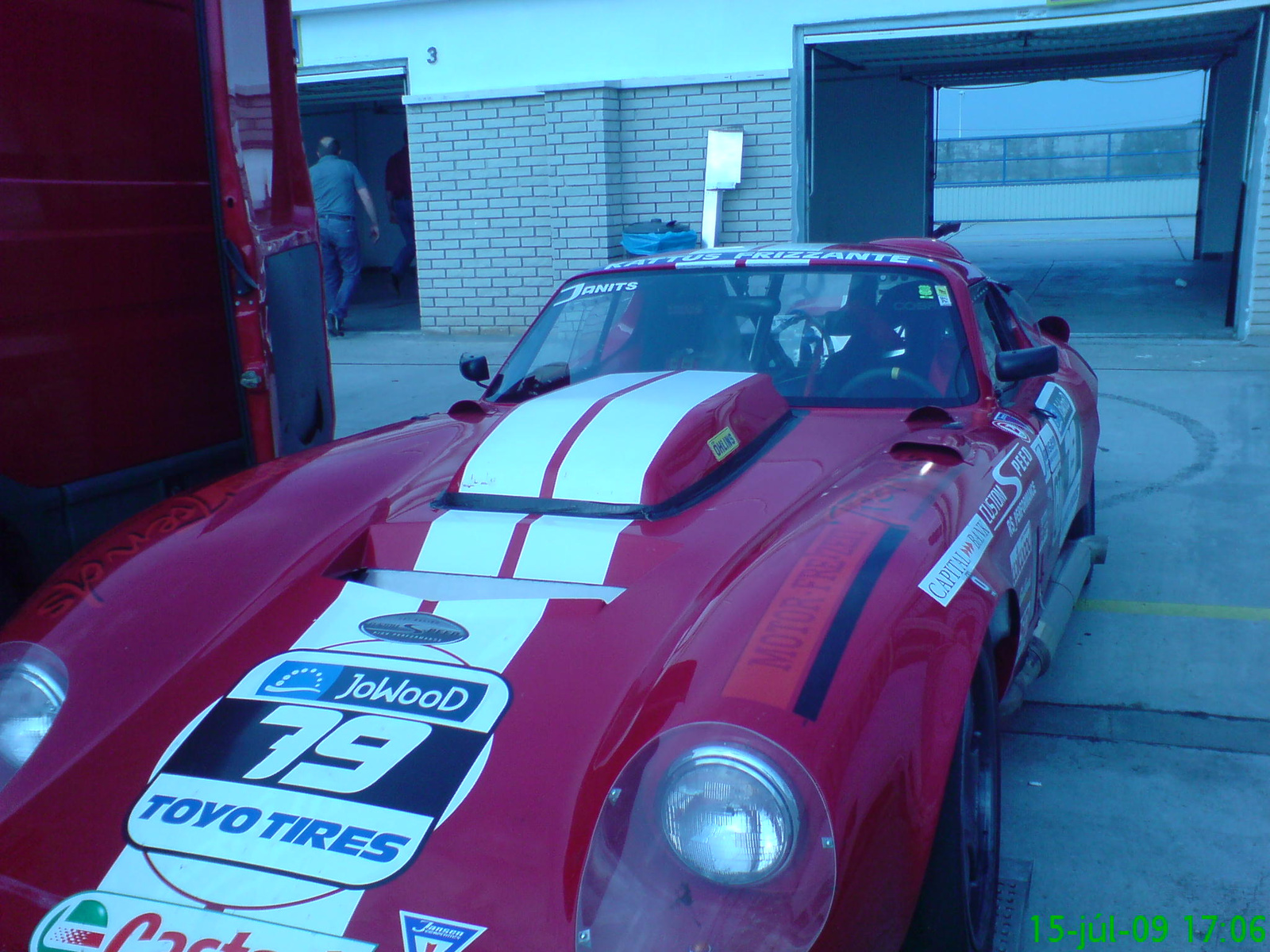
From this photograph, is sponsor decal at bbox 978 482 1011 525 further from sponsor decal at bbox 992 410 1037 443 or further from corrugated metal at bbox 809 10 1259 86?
corrugated metal at bbox 809 10 1259 86

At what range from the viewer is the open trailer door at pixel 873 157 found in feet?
53.6

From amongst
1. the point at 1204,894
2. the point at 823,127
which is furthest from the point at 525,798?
the point at 823,127

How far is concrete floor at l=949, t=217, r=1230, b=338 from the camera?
10234 mm

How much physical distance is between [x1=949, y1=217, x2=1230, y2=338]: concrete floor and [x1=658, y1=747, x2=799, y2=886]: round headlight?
8.99 metres

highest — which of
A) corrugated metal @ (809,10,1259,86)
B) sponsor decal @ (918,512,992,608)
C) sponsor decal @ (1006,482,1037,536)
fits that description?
corrugated metal @ (809,10,1259,86)

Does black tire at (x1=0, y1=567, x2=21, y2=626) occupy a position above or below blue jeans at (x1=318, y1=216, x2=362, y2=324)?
below

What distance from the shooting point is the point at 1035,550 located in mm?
2736

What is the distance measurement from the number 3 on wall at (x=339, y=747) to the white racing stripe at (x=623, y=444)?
0.67 m

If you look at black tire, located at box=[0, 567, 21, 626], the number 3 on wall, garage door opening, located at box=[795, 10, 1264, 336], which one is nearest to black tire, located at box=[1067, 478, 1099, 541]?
the number 3 on wall

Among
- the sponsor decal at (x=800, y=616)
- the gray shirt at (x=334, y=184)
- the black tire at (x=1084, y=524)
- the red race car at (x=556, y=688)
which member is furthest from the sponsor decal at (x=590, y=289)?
the gray shirt at (x=334, y=184)

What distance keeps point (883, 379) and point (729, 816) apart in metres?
1.77

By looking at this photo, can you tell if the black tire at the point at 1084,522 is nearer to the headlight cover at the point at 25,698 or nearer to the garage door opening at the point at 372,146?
the headlight cover at the point at 25,698

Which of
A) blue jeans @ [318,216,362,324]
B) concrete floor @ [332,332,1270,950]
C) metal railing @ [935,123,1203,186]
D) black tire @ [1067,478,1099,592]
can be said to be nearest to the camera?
concrete floor @ [332,332,1270,950]

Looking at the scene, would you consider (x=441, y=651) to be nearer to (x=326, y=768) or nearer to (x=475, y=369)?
(x=326, y=768)
